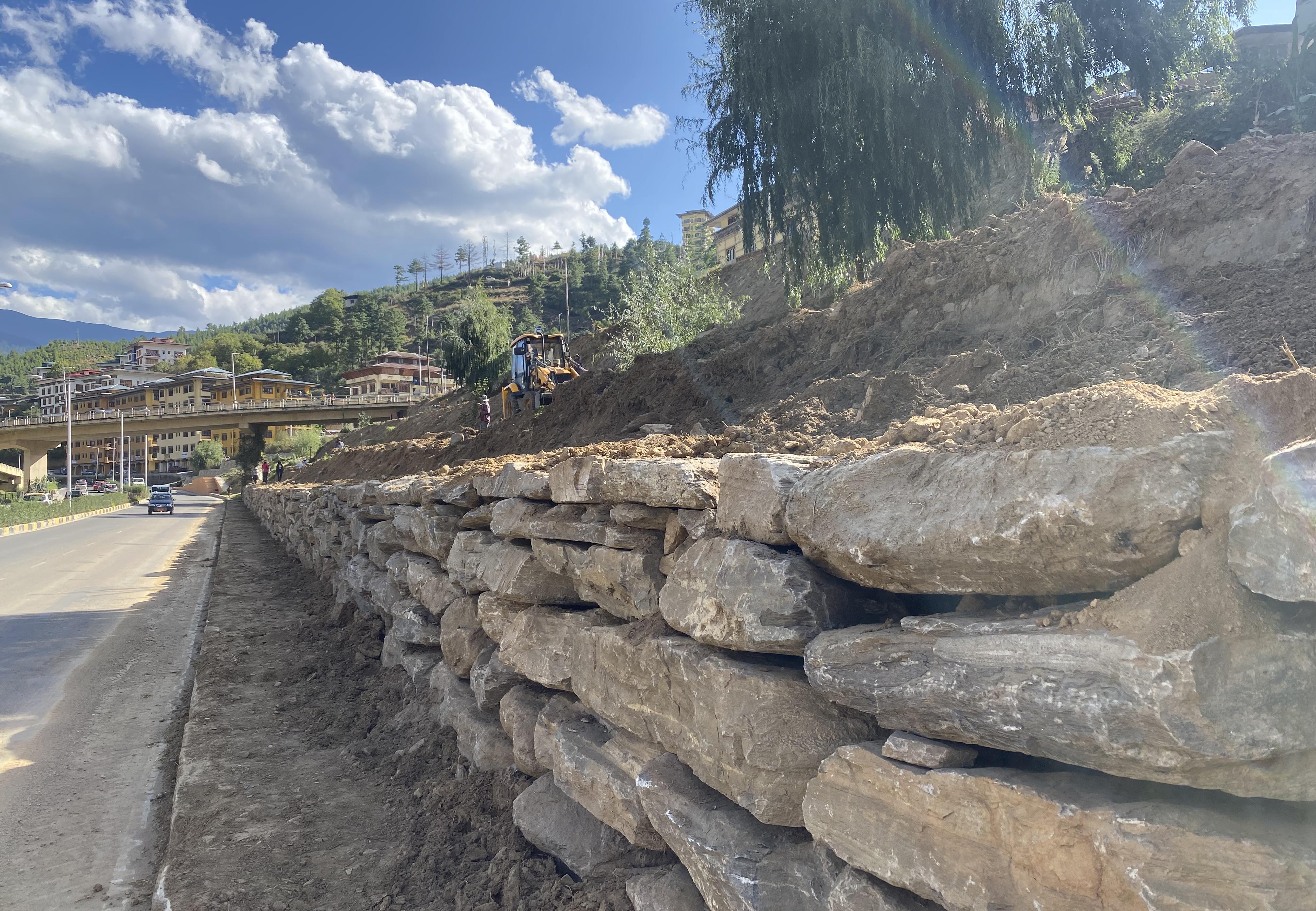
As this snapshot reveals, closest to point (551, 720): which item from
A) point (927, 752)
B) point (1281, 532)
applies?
point (927, 752)

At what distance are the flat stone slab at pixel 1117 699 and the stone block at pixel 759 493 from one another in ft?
1.87

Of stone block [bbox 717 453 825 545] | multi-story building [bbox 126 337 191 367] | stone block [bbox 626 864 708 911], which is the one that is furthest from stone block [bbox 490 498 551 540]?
multi-story building [bbox 126 337 191 367]

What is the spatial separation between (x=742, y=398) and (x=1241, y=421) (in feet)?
14.6

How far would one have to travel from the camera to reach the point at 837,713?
216 centimetres

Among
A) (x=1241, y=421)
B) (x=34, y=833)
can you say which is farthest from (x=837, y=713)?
(x=34, y=833)

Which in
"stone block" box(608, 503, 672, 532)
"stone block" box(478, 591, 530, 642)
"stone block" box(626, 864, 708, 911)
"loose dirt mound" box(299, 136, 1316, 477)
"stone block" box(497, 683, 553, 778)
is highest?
"loose dirt mound" box(299, 136, 1316, 477)

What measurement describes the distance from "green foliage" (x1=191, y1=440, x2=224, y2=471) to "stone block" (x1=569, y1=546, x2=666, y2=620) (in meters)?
90.0

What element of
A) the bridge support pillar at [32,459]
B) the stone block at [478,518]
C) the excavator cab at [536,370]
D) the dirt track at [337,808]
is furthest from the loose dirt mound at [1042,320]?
the bridge support pillar at [32,459]

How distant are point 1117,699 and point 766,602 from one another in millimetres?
966

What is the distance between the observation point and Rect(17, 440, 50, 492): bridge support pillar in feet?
A: 173

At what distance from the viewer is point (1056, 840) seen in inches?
57.6

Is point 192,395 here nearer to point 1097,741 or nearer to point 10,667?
point 10,667

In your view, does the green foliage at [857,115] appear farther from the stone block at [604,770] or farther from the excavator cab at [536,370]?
the stone block at [604,770]

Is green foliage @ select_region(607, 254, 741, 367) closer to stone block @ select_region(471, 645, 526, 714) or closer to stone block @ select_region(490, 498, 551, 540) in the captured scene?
stone block @ select_region(490, 498, 551, 540)
